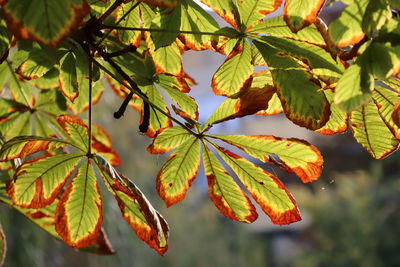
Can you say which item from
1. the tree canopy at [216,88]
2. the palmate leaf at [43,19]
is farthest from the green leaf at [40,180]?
the palmate leaf at [43,19]

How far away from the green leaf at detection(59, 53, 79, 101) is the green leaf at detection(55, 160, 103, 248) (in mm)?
81

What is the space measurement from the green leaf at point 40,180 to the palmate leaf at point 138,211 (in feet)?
0.12

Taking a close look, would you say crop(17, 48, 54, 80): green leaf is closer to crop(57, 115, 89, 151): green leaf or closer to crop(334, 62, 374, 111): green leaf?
crop(57, 115, 89, 151): green leaf

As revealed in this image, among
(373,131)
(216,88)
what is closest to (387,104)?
(373,131)

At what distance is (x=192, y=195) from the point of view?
8555mm

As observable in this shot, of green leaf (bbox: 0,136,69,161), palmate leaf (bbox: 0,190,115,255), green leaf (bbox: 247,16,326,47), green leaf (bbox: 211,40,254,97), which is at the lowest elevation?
palmate leaf (bbox: 0,190,115,255)

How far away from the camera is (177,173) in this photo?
1.75 feet

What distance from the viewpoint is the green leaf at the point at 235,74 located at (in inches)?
18.6

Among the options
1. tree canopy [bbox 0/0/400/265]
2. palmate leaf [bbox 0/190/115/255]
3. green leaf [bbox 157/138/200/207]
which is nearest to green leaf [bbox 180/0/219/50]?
tree canopy [bbox 0/0/400/265]

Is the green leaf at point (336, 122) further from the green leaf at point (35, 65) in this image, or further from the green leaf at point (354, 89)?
the green leaf at point (35, 65)

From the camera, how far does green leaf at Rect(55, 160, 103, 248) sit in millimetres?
512

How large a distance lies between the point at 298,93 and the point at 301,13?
58 mm

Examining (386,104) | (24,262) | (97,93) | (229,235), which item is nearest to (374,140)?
(386,104)

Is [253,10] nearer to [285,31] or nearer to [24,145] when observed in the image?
[285,31]
